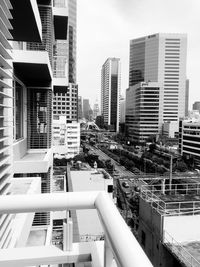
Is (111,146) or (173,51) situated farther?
(173,51)

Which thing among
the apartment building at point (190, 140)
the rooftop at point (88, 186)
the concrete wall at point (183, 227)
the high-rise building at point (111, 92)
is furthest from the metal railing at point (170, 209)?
the high-rise building at point (111, 92)

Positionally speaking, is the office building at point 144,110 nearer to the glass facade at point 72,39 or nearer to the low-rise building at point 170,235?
the glass facade at point 72,39

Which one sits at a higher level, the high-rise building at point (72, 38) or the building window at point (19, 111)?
the high-rise building at point (72, 38)

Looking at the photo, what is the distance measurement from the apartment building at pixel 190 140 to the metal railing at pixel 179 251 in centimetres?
3128

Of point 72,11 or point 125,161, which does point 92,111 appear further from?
point 125,161

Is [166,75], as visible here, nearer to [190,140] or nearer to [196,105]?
[190,140]

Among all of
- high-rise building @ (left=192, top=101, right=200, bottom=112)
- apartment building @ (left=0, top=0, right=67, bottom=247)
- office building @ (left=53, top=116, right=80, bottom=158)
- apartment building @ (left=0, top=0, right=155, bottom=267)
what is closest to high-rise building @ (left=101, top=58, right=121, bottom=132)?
office building @ (left=53, top=116, right=80, bottom=158)

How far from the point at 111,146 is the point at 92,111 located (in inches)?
3155

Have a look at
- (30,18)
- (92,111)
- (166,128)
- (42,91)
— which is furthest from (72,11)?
(92,111)

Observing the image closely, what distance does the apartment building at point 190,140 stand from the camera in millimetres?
35100

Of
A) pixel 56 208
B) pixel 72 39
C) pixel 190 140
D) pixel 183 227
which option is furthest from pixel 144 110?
pixel 56 208

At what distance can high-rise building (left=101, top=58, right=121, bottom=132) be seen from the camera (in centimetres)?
8081

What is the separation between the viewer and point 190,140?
1446 inches

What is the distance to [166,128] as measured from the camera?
5838 cm
